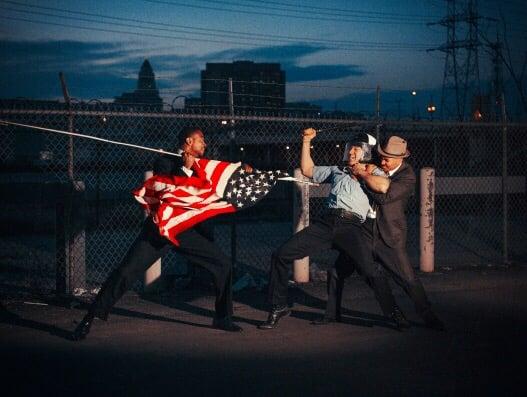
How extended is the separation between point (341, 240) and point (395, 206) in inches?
25.2

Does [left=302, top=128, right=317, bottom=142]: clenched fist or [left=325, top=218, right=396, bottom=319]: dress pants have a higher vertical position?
[left=302, top=128, right=317, bottom=142]: clenched fist

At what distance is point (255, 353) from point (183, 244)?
1.29 meters

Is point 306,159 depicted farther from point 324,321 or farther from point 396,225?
point 324,321

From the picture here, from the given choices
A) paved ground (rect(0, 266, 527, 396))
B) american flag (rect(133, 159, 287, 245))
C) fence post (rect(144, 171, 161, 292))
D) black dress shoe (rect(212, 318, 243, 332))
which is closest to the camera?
paved ground (rect(0, 266, 527, 396))

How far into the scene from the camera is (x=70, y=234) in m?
7.81

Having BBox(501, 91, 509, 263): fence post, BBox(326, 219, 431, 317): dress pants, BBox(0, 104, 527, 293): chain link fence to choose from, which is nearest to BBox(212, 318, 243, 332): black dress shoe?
BBox(326, 219, 431, 317): dress pants

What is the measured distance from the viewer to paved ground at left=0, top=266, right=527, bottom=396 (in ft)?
15.9

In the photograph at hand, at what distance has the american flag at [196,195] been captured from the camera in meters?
6.23

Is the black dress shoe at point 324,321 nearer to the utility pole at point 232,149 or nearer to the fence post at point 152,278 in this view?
the utility pole at point 232,149

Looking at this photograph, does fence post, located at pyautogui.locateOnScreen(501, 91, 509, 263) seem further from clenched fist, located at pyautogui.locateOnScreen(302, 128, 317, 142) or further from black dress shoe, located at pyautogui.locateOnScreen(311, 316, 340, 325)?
black dress shoe, located at pyautogui.locateOnScreen(311, 316, 340, 325)

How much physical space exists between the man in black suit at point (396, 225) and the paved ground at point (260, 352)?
10.8 inches

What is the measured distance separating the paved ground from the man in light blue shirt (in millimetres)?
350

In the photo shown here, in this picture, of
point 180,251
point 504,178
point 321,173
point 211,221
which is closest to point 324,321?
point 321,173

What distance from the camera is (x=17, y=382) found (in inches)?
192
